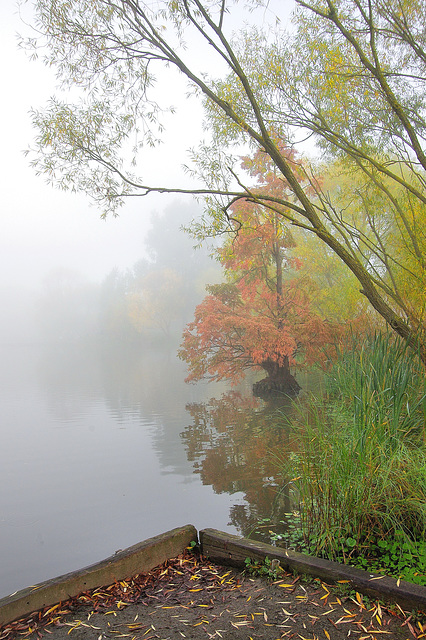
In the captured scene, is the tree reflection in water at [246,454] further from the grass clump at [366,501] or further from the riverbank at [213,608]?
the riverbank at [213,608]

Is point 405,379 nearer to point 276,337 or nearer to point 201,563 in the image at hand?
point 201,563

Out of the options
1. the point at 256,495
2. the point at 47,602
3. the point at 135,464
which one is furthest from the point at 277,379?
the point at 47,602

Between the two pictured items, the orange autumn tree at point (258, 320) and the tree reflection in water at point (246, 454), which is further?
the orange autumn tree at point (258, 320)

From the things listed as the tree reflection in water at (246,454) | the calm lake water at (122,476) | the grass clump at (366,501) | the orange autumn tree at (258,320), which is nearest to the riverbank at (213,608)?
the grass clump at (366,501)

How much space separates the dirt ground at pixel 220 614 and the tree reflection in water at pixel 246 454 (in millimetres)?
1179

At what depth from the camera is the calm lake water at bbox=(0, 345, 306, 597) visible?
3928 mm

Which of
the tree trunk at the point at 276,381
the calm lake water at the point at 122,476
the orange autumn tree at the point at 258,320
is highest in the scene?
the orange autumn tree at the point at 258,320

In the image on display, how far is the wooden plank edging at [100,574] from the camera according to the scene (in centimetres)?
190

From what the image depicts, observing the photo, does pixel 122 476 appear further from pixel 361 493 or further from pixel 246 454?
pixel 361 493

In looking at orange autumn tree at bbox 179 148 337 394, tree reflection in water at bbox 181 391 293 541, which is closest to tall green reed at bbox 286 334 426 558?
tree reflection in water at bbox 181 391 293 541

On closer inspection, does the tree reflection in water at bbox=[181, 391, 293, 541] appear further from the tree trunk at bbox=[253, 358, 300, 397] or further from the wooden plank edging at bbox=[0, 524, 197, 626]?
the tree trunk at bbox=[253, 358, 300, 397]

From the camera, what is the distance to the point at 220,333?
11281mm

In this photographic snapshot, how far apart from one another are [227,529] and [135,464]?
110 inches

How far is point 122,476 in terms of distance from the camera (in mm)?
5777
